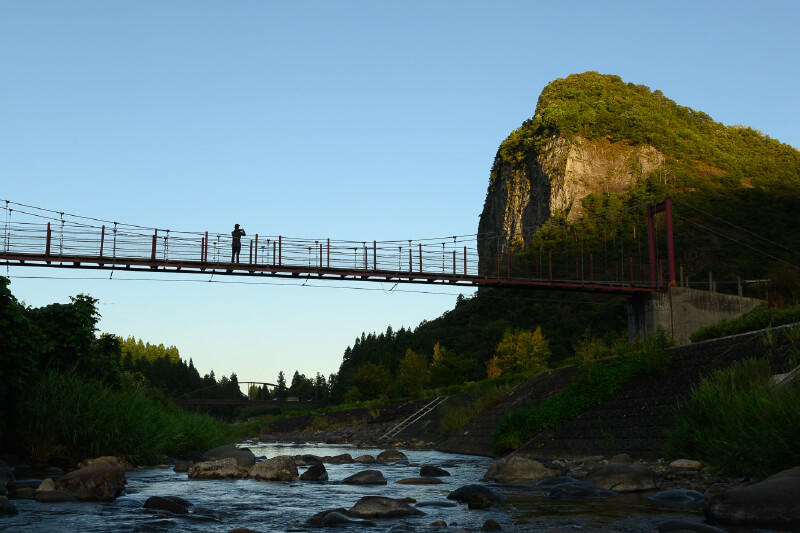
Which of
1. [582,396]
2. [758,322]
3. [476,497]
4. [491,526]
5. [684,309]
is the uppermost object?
[684,309]

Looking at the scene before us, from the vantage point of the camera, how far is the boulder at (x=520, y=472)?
15.4 metres

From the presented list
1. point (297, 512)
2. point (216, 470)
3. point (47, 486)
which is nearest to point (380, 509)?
point (297, 512)

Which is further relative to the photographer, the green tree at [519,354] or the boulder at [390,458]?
the green tree at [519,354]

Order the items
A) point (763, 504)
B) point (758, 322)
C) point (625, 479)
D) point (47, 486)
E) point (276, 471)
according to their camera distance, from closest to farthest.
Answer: point (763, 504) → point (47, 486) → point (625, 479) → point (276, 471) → point (758, 322)

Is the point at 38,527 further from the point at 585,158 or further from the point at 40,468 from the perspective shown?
the point at 585,158

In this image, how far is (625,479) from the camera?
12.4m

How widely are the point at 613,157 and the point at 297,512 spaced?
145116 mm

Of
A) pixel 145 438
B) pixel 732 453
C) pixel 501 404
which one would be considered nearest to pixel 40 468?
pixel 145 438

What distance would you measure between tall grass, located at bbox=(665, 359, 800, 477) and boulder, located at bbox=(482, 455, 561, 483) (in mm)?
2579

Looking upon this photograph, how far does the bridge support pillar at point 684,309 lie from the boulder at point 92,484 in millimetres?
33523

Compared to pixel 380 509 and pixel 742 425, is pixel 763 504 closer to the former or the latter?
pixel 742 425

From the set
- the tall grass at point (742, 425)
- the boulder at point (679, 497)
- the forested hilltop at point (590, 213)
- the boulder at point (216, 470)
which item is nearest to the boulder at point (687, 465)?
the tall grass at point (742, 425)

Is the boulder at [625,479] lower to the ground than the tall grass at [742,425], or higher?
lower

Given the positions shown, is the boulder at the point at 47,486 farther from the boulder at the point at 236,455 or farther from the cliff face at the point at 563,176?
the cliff face at the point at 563,176
